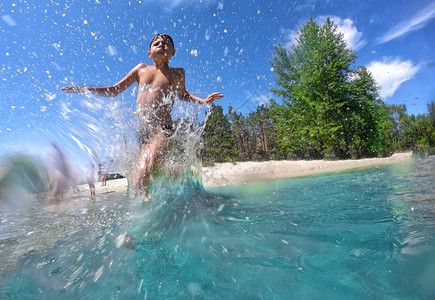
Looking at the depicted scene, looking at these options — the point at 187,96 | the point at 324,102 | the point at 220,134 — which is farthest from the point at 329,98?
the point at 187,96

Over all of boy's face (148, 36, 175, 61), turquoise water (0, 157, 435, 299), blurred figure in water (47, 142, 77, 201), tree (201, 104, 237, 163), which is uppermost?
tree (201, 104, 237, 163)

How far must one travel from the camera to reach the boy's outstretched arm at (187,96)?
369cm

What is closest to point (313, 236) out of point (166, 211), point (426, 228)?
point (426, 228)

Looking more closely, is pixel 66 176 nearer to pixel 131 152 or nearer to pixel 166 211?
pixel 131 152

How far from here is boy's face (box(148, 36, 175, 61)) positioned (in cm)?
340

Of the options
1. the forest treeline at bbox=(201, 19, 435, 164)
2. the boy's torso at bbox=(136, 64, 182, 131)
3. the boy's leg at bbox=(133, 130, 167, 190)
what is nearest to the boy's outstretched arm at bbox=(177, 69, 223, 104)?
the boy's torso at bbox=(136, 64, 182, 131)

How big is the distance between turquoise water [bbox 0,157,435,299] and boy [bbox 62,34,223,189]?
3.06 feet

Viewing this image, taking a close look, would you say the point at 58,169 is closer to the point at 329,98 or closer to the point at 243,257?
the point at 243,257

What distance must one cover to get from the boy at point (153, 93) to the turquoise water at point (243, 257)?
0.93 metres

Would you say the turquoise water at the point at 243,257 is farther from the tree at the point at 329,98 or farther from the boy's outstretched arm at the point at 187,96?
the tree at the point at 329,98

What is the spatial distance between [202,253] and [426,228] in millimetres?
1564

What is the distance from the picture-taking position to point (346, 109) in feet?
60.1

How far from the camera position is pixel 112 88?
338cm

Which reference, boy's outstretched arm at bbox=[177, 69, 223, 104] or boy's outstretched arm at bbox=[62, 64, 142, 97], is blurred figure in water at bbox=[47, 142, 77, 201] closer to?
boy's outstretched arm at bbox=[62, 64, 142, 97]
